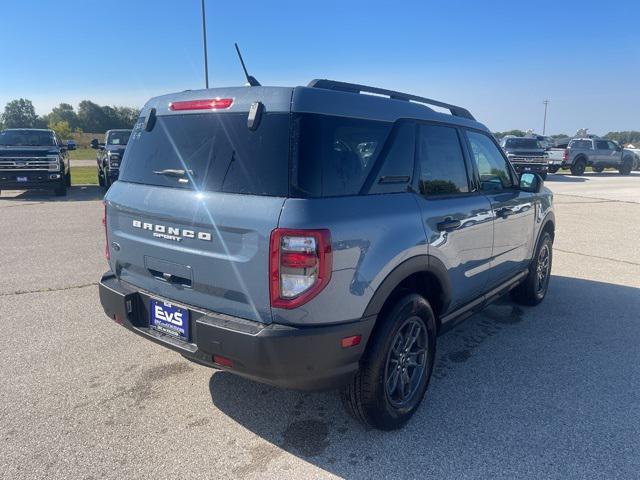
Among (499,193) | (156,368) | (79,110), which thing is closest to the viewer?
(156,368)

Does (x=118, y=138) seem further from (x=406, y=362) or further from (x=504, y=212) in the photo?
(x=406, y=362)

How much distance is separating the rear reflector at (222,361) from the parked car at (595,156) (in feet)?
92.0

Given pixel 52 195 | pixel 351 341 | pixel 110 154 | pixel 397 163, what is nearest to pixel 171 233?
pixel 351 341

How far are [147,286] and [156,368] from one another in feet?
3.17

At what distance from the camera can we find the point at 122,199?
306 centimetres

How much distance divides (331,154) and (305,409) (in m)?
1.68

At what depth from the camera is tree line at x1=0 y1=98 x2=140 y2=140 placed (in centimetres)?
8656

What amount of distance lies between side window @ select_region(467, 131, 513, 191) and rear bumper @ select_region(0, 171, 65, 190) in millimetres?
12698

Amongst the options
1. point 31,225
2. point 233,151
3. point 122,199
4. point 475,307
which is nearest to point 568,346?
point 475,307

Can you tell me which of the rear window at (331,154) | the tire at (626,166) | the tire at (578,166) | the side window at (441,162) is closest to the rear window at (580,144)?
the tire at (578,166)

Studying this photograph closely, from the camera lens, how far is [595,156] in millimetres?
27562

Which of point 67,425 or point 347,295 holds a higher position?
point 347,295

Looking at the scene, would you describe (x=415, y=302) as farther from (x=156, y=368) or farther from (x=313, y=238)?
(x=156, y=368)

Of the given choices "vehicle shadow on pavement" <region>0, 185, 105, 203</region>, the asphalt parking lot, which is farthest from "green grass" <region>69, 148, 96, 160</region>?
the asphalt parking lot
